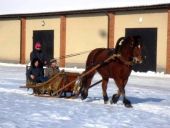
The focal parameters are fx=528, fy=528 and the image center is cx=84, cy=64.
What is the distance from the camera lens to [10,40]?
42.0 meters

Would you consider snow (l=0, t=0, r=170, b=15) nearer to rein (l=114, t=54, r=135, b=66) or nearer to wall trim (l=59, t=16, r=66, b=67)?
wall trim (l=59, t=16, r=66, b=67)

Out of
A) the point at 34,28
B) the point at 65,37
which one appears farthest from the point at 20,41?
the point at 65,37

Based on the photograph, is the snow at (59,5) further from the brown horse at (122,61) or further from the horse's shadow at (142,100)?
the brown horse at (122,61)

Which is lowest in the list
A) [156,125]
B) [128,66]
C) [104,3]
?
[156,125]

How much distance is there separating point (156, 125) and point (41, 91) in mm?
5409

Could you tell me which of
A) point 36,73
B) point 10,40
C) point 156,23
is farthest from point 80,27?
point 36,73

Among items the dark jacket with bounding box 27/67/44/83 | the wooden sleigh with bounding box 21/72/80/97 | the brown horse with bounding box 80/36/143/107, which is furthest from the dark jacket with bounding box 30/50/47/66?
the brown horse with bounding box 80/36/143/107

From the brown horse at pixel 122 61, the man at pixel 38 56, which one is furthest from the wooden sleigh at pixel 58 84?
the brown horse at pixel 122 61

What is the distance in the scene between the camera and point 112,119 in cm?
1148

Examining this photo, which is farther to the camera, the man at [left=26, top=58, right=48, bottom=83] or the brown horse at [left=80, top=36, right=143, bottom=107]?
the man at [left=26, top=58, right=48, bottom=83]

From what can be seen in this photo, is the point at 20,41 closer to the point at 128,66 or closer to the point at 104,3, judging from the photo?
the point at 104,3

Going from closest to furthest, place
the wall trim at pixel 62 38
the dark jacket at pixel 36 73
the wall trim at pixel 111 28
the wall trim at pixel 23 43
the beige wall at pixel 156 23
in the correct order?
the dark jacket at pixel 36 73
the beige wall at pixel 156 23
the wall trim at pixel 111 28
the wall trim at pixel 62 38
the wall trim at pixel 23 43

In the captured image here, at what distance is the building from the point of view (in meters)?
30.8

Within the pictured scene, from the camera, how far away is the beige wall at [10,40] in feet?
135
